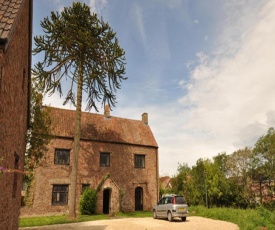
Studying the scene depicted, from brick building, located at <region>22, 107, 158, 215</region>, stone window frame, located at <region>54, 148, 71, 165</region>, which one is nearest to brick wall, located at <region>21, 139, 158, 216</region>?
brick building, located at <region>22, 107, 158, 215</region>

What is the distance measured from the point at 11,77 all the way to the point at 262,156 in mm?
42384

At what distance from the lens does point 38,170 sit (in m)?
22.3

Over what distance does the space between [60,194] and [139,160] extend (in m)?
9.25

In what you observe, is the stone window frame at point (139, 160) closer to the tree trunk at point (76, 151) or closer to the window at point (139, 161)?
Answer: the window at point (139, 161)

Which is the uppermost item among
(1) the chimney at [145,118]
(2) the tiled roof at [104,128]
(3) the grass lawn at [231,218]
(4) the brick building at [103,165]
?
(1) the chimney at [145,118]

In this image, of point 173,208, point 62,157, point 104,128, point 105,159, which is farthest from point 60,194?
point 173,208

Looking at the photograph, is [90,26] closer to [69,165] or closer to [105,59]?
[105,59]

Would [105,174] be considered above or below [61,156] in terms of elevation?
below

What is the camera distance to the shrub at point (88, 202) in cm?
2245

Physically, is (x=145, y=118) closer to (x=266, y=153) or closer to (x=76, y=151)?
(x=76, y=151)

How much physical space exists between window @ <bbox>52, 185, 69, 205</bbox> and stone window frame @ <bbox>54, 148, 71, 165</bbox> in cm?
217

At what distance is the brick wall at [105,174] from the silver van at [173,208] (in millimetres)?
6242

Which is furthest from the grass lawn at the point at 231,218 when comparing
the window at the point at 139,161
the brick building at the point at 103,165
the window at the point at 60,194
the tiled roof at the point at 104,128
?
the tiled roof at the point at 104,128

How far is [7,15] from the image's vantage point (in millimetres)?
6168
